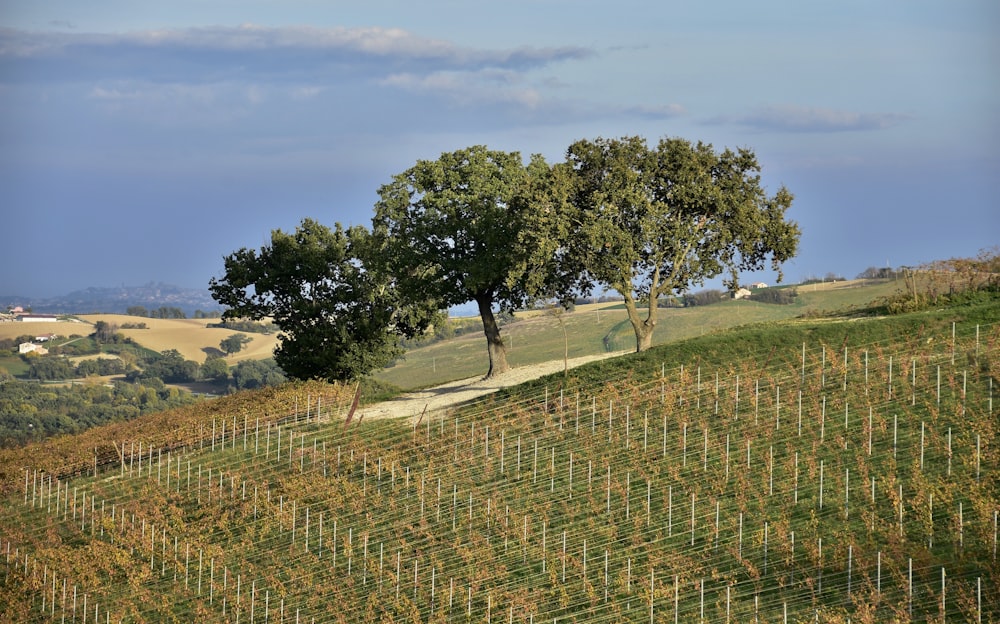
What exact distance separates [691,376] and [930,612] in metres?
17.2

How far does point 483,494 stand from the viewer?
36.5m

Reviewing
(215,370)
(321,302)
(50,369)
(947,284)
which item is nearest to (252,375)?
(215,370)

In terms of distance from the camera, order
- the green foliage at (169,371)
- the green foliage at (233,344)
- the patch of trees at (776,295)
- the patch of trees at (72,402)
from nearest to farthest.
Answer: the patch of trees at (776,295) < the patch of trees at (72,402) < the green foliage at (169,371) < the green foliage at (233,344)

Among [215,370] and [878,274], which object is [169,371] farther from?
[878,274]

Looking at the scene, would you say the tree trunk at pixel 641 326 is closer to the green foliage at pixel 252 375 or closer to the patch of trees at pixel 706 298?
the patch of trees at pixel 706 298

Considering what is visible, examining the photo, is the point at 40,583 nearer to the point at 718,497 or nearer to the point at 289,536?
the point at 289,536

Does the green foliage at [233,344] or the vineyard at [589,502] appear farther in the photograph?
the green foliage at [233,344]

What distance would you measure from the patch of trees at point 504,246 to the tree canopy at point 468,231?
6 centimetres

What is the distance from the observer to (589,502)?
114 feet

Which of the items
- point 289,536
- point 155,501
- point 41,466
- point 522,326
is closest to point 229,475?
point 155,501

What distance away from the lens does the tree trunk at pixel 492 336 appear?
54.0 meters

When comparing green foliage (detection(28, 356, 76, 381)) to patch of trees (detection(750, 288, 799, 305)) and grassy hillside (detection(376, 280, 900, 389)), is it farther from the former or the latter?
patch of trees (detection(750, 288, 799, 305))

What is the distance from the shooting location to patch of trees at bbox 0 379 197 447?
14150 cm

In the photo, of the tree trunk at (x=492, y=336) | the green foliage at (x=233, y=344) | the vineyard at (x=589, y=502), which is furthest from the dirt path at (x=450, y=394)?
the green foliage at (x=233, y=344)
